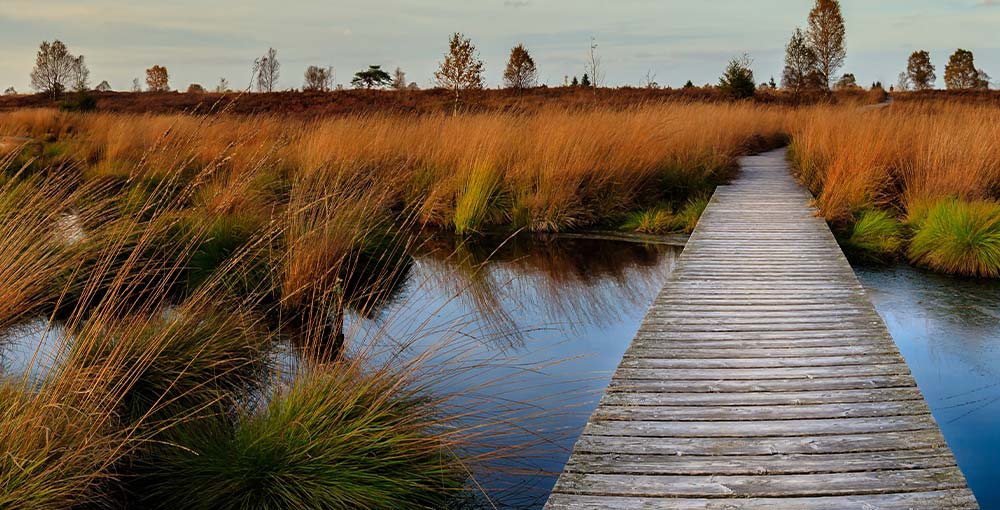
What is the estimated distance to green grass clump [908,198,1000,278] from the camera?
7.70 meters

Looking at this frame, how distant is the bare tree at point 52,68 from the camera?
34562 millimetres

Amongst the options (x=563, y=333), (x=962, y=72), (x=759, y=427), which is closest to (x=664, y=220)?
(x=563, y=333)

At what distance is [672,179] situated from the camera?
11562 mm

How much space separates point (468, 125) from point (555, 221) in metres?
3.20

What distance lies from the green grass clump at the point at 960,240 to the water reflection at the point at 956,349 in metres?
0.25

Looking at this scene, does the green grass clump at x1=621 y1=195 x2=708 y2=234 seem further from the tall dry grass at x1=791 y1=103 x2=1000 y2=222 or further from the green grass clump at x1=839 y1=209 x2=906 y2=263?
the green grass clump at x1=839 y1=209 x2=906 y2=263

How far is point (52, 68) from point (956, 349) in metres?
37.2

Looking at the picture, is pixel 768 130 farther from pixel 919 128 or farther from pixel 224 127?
pixel 224 127

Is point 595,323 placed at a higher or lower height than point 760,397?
lower

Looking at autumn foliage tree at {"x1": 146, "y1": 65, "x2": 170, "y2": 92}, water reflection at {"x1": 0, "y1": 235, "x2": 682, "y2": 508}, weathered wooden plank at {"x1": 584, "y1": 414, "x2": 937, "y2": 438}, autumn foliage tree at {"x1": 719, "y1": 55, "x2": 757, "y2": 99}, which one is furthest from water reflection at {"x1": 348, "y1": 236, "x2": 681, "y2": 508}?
autumn foliage tree at {"x1": 146, "y1": 65, "x2": 170, "y2": 92}

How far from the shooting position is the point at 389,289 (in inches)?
276

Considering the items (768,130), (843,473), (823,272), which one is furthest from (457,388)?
(768,130)

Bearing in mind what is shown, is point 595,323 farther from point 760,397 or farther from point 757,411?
point 757,411

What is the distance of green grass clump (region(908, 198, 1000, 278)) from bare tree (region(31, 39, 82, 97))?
3449cm
